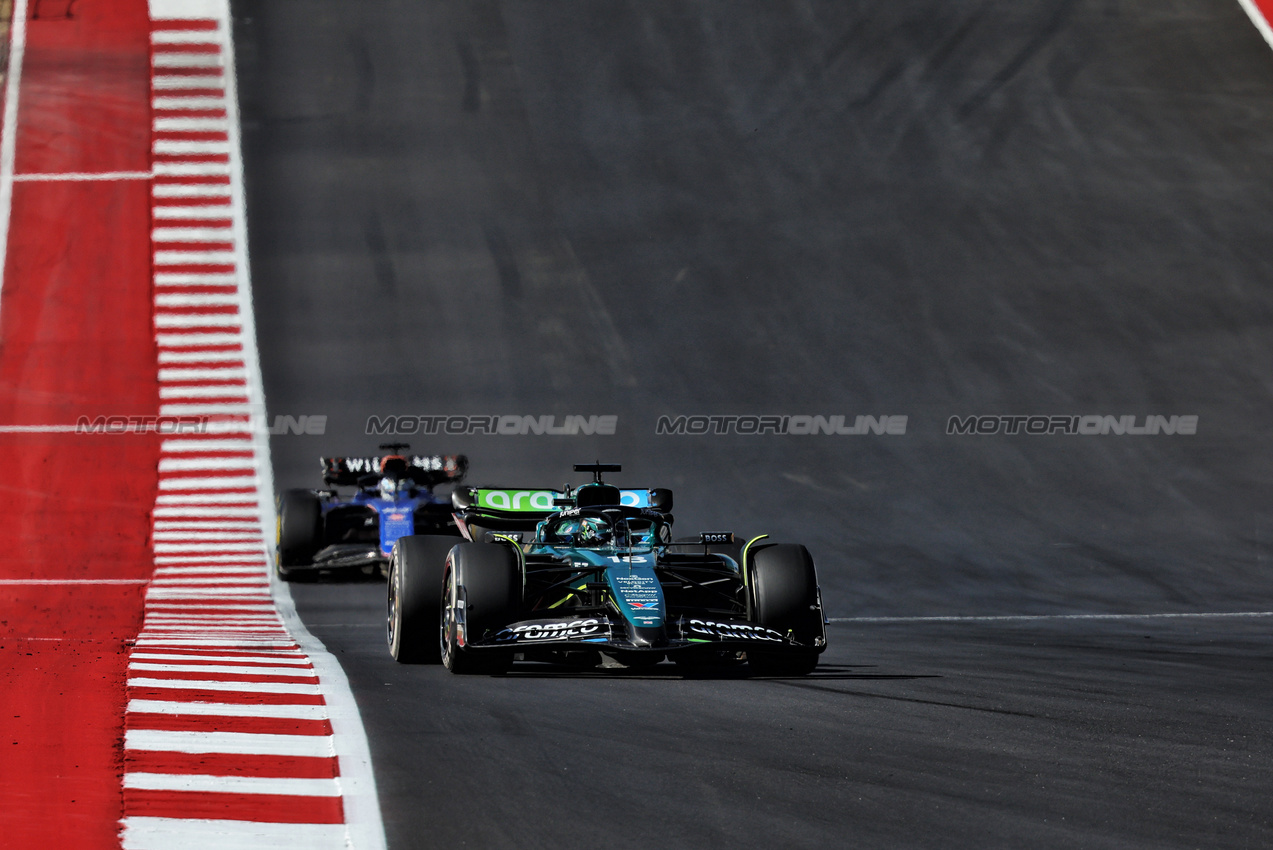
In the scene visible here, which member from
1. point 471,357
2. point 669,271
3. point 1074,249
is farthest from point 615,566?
point 1074,249

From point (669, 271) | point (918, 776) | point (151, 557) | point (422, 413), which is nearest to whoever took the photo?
point (918, 776)

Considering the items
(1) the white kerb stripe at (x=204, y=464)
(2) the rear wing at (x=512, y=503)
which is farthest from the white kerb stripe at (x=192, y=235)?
(2) the rear wing at (x=512, y=503)

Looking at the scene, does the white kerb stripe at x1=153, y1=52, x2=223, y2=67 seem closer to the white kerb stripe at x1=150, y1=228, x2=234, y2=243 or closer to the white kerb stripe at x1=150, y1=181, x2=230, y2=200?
the white kerb stripe at x1=150, y1=181, x2=230, y2=200

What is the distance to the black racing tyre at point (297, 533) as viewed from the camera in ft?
55.5

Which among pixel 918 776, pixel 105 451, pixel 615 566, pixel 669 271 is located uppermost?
pixel 669 271

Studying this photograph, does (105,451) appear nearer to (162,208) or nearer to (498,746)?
(162,208)

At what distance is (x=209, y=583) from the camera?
17.0 metres

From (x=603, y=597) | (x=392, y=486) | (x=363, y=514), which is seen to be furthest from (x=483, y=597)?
(x=363, y=514)

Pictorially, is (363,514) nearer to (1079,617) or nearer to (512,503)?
(512,503)

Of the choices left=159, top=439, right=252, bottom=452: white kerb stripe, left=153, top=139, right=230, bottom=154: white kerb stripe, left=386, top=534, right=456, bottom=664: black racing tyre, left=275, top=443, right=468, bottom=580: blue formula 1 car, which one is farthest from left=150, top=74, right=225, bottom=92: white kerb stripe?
left=386, top=534, right=456, bottom=664: black racing tyre

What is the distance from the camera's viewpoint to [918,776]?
22.5ft

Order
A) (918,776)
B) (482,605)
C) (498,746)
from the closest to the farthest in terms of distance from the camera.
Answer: (918,776)
(498,746)
(482,605)

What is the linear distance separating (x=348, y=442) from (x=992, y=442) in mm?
7969

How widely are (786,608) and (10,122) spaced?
72.6 ft
